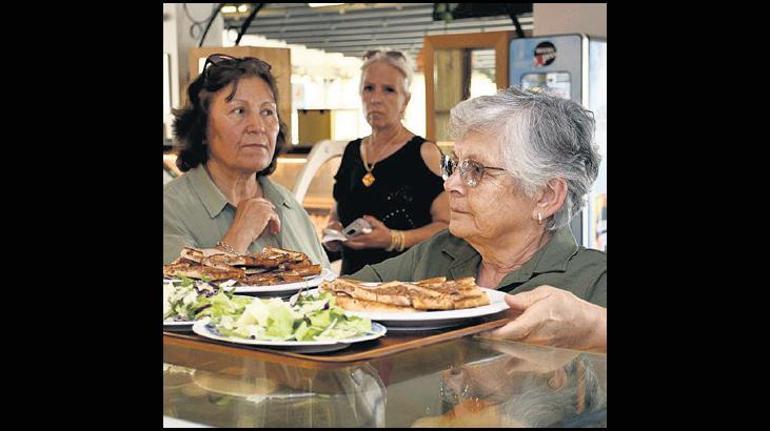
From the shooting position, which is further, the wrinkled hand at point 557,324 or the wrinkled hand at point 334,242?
the wrinkled hand at point 334,242

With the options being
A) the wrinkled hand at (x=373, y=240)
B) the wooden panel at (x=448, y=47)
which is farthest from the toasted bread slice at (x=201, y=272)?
the wooden panel at (x=448, y=47)

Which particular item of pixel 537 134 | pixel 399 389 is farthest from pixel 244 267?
pixel 399 389

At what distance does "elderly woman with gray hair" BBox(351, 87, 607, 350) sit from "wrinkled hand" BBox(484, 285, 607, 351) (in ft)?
0.85

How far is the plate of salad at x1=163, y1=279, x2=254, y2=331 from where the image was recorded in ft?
5.53

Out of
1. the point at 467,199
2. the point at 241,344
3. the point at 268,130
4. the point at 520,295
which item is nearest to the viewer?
the point at 241,344

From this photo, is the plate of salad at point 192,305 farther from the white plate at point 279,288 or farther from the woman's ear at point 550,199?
the woman's ear at point 550,199

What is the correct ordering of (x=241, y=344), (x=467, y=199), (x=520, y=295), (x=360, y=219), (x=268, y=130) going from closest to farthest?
(x=241, y=344)
(x=520, y=295)
(x=467, y=199)
(x=268, y=130)
(x=360, y=219)

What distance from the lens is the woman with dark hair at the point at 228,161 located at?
243 centimetres

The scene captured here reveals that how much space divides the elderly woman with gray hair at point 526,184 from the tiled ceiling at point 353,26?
6.40 m
